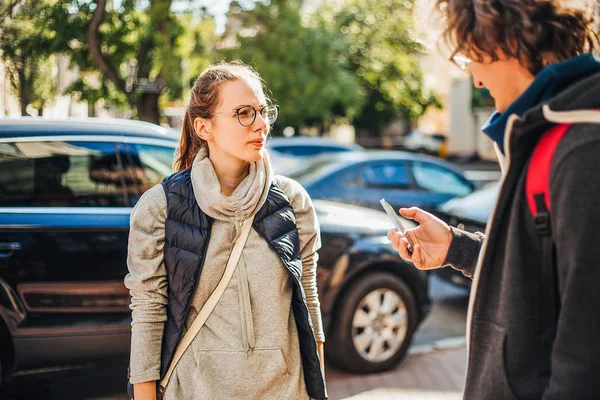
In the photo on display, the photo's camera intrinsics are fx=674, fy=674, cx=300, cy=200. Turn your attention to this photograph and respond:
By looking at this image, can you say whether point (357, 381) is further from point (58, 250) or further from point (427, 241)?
point (427, 241)

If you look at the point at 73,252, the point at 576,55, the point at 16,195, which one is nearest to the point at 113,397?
the point at 73,252

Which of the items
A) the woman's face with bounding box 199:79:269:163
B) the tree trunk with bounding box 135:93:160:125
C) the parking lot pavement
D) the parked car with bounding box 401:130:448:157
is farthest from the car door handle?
the parked car with bounding box 401:130:448:157

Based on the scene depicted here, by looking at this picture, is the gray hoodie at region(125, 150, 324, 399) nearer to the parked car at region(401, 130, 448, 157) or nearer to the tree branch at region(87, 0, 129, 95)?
the tree branch at region(87, 0, 129, 95)

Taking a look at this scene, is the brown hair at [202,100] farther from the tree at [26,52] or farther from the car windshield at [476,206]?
the car windshield at [476,206]

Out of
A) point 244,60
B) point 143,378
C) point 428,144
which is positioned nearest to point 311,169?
point 143,378

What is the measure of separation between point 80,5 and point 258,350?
6.05 meters

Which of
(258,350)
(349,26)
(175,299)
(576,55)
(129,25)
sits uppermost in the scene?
(349,26)

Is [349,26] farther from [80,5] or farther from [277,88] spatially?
[80,5]

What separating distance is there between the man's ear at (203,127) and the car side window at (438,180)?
6.10 metres

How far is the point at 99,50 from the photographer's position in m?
8.15

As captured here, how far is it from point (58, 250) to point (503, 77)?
304cm

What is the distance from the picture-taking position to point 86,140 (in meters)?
4.26

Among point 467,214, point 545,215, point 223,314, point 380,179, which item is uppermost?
point 545,215

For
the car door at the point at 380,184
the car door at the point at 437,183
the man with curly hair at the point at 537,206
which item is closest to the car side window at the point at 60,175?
the man with curly hair at the point at 537,206
